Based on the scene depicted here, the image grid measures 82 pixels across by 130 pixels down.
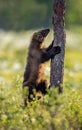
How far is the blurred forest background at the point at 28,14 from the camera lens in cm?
12119

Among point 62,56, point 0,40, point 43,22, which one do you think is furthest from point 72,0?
point 62,56

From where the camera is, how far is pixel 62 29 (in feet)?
60.5

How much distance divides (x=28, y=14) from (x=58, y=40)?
108 meters

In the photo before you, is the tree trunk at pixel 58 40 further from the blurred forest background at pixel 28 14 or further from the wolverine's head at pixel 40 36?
the blurred forest background at pixel 28 14

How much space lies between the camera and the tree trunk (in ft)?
60.1

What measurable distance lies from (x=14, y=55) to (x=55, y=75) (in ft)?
306

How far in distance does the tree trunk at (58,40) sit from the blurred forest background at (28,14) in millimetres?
100641

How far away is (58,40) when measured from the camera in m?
18.6

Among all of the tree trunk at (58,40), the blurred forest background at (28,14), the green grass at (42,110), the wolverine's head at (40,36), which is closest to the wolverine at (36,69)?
the wolverine's head at (40,36)

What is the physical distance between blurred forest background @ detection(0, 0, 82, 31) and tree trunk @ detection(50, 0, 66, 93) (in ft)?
330

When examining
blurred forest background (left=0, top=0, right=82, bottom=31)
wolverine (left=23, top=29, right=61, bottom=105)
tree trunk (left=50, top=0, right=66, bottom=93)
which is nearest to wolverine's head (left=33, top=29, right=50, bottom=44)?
wolverine (left=23, top=29, right=61, bottom=105)

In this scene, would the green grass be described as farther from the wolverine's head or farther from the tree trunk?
the wolverine's head

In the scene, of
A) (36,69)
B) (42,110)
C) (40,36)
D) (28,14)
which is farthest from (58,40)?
(28,14)

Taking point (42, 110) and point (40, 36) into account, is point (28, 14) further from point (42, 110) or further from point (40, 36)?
point (42, 110)
